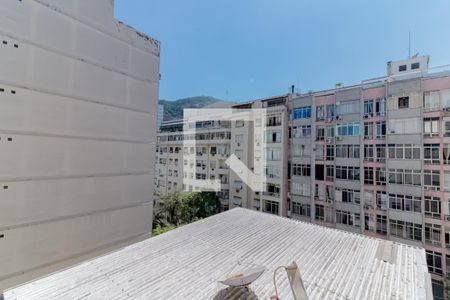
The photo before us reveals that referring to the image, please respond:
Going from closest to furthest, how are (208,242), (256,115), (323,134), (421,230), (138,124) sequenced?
(208,242), (138,124), (421,230), (323,134), (256,115)

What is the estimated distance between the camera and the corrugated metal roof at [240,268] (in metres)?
3.82

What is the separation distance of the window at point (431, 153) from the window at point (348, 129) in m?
4.13

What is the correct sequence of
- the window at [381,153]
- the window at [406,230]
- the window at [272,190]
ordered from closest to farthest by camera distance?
the window at [406,230] → the window at [381,153] → the window at [272,190]

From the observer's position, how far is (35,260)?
7.59 m

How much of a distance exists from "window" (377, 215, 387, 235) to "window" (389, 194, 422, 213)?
1046 mm

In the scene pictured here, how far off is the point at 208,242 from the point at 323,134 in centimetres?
1657

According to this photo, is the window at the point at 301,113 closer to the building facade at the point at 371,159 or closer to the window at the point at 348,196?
the building facade at the point at 371,159

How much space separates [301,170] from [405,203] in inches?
297

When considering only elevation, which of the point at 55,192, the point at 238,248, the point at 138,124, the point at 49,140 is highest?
the point at 138,124

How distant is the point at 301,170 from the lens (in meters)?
21.0

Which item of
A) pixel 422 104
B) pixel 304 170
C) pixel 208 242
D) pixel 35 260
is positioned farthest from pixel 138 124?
pixel 422 104

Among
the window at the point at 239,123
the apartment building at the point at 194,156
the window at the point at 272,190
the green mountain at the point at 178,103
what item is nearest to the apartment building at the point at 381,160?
the window at the point at 272,190

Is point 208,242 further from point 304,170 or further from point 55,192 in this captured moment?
point 304,170

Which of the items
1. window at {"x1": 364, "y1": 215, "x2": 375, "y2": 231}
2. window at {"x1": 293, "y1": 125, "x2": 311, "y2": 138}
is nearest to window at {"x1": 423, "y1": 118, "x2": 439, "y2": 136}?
window at {"x1": 364, "y1": 215, "x2": 375, "y2": 231}
